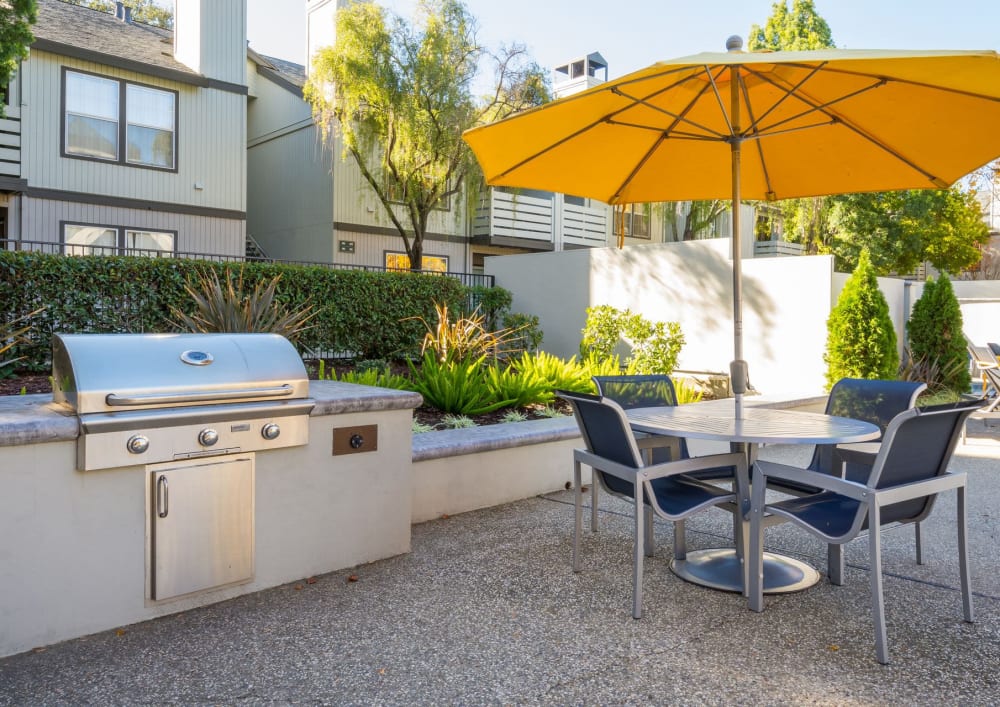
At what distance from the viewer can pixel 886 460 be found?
9.17 feet

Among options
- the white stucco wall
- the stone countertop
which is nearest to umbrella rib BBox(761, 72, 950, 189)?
the stone countertop

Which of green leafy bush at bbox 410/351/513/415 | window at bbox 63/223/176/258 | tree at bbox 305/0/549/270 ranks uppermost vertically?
tree at bbox 305/0/549/270

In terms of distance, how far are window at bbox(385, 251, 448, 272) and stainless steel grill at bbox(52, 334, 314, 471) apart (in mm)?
12821

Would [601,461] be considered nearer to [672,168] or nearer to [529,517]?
[529,517]

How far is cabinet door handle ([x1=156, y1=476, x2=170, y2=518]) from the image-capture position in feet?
9.70

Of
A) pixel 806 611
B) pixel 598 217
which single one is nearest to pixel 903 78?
pixel 806 611

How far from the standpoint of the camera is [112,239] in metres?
12.7

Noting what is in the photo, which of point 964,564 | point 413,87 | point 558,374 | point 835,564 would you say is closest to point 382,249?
point 413,87

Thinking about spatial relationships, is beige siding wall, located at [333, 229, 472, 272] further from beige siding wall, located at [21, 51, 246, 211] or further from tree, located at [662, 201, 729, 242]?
tree, located at [662, 201, 729, 242]

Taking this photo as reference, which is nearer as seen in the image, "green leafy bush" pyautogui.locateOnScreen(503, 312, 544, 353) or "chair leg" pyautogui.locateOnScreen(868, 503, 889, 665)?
"chair leg" pyautogui.locateOnScreen(868, 503, 889, 665)

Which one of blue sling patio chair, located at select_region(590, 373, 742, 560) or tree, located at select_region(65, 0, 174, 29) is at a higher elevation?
tree, located at select_region(65, 0, 174, 29)

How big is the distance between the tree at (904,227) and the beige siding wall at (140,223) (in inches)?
580

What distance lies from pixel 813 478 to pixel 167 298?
7.91 meters

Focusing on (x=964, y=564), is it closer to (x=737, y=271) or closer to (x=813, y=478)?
(x=813, y=478)
